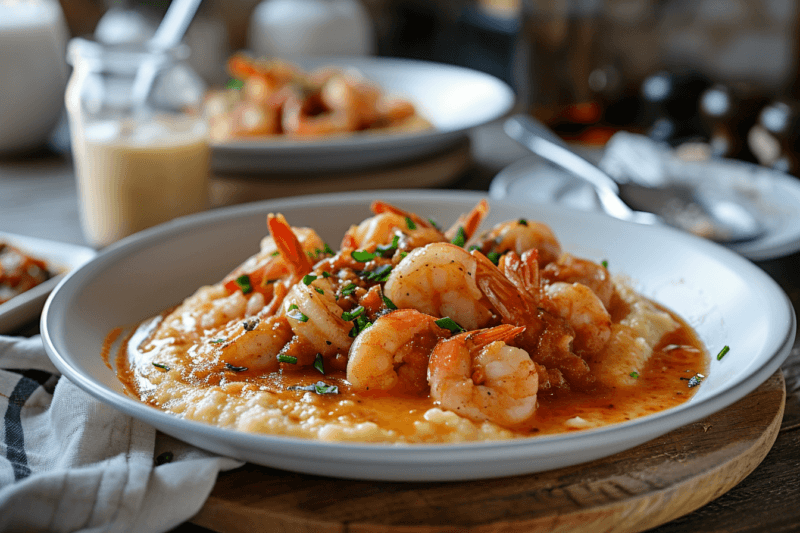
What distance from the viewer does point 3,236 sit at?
106 inches

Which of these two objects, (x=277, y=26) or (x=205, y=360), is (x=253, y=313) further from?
(x=277, y=26)

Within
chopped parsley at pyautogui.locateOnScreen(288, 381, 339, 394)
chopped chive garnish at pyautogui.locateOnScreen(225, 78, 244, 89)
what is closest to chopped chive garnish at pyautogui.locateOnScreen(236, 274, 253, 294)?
chopped parsley at pyautogui.locateOnScreen(288, 381, 339, 394)

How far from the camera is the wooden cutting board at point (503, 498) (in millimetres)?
1367

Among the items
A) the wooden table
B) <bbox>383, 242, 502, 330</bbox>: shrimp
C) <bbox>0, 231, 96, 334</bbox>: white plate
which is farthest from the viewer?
<bbox>0, 231, 96, 334</bbox>: white plate

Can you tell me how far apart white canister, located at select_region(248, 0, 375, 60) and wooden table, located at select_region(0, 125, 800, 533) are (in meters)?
1.81

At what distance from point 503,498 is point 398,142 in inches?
90.8

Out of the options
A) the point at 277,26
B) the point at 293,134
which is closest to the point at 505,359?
the point at 293,134

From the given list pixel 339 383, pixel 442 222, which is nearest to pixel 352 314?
pixel 339 383

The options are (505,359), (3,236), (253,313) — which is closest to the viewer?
(505,359)

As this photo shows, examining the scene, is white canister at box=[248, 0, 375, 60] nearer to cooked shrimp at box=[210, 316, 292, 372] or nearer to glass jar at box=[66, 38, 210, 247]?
glass jar at box=[66, 38, 210, 247]

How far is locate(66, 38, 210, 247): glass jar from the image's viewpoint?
299 centimetres

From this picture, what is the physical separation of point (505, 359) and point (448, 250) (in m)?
0.35

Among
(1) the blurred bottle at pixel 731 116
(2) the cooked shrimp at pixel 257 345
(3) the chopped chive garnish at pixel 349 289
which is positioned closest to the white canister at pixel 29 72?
(2) the cooked shrimp at pixel 257 345

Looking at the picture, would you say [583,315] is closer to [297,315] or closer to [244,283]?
[297,315]
